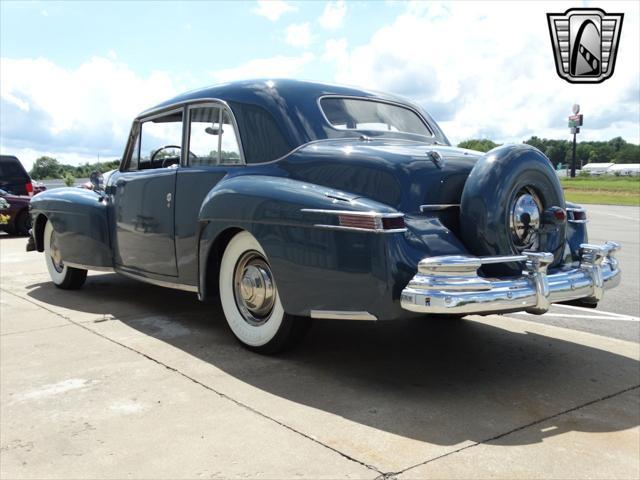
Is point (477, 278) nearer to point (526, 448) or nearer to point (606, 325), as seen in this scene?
point (526, 448)

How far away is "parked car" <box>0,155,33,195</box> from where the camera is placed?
14.0 metres

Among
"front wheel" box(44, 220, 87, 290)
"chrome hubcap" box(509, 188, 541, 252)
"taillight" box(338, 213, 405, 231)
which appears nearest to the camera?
"taillight" box(338, 213, 405, 231)

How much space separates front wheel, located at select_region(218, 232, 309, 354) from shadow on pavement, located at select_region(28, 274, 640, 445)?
0.12 metres

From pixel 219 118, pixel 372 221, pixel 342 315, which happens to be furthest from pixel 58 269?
pixel 372 221

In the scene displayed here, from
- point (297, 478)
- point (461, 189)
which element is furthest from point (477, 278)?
point (297, 478)

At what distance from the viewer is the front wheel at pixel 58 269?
6120 mm

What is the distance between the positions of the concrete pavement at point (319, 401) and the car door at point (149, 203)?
522 millimetres

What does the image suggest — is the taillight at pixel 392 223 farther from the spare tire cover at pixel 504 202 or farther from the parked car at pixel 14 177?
the parked car at pixel 14 177

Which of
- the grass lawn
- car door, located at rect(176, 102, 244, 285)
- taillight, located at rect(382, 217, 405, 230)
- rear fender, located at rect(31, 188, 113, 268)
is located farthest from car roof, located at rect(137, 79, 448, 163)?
the grass lawn

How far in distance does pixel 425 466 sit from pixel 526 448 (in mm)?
511

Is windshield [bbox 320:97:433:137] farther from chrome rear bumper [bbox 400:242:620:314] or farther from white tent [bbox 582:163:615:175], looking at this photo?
white tent [bbox 582:163:615:175]

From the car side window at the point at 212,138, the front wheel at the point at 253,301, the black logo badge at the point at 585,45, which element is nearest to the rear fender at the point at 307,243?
the front wheel at the point at 253,301

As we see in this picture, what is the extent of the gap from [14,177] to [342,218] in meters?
13.0

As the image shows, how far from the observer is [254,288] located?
3930 mm
